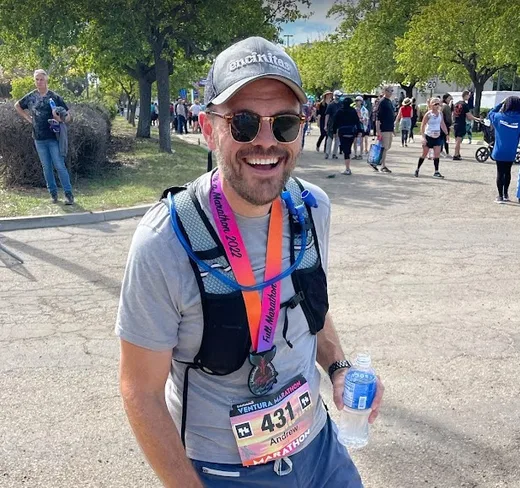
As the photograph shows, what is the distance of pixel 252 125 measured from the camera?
1.70m

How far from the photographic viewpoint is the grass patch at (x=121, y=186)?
9.71m

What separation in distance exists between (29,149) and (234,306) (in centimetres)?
1079

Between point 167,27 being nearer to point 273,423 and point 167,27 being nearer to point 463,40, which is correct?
point 273,423

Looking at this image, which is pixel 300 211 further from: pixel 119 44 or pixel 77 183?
pixel 119 44

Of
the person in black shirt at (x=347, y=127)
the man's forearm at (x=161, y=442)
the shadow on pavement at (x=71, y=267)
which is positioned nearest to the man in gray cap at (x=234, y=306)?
the man's forearm at (x=161, y=442)

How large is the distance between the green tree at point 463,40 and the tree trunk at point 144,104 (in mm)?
16597

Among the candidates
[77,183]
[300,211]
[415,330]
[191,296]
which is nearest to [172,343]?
[191,296]

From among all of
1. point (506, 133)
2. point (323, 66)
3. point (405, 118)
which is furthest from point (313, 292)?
point (323, 66)

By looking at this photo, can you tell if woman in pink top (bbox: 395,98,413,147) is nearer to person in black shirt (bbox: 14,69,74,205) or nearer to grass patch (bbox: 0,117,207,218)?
grass patch (bbox: 0,117,207,218)

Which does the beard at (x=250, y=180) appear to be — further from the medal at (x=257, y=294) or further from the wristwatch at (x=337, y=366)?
the wristwatch at (x=337, y=366)

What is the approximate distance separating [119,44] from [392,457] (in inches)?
594

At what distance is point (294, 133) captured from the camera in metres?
1.78

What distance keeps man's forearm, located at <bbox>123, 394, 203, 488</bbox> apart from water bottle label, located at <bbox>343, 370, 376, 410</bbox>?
56 centimetres

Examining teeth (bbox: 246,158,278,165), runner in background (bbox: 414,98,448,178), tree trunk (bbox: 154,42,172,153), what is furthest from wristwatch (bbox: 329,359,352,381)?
tree trunk (bbox: 154,42,172,153)
